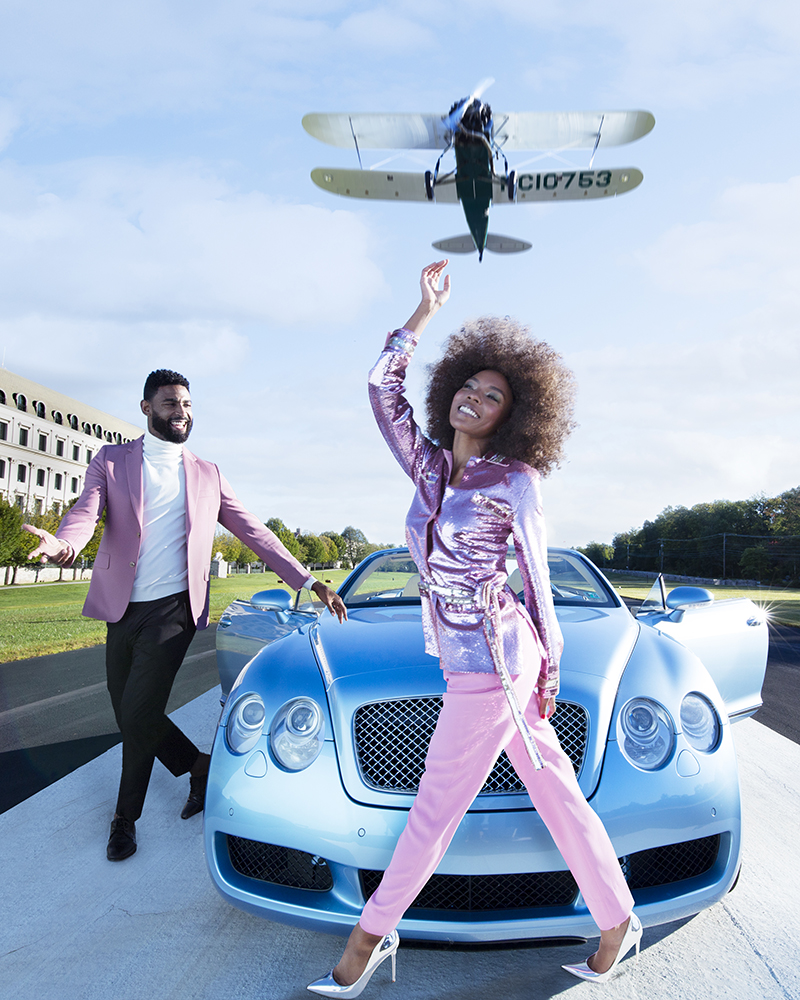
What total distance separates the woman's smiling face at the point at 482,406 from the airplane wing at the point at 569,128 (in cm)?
1938

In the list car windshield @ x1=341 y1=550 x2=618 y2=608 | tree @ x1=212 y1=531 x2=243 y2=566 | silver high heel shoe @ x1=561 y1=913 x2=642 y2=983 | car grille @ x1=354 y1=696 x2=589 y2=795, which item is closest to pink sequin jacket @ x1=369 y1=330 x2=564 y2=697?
car grille @ x1=354 y1=696 x2=589 y2=795

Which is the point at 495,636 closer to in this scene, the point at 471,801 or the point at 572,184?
the point at 471,801

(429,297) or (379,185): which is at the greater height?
(379,185)

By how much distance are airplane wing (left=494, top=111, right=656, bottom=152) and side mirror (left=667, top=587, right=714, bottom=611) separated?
61.0 feet

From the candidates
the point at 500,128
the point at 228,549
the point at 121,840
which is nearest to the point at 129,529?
the point at 121,840

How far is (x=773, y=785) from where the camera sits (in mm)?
3895

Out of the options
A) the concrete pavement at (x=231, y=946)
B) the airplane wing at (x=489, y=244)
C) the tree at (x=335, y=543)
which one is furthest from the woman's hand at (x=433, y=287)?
the tree at (x=335, y=543)

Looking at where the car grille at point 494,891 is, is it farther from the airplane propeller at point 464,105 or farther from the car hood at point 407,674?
the airplane propeller at point 464,105

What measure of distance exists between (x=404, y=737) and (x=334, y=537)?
120192 mm

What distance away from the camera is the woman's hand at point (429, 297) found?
84.2 inches

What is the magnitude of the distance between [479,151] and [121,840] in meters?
17.8

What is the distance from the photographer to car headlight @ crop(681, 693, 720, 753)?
222 centimetres

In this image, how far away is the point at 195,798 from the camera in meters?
3.52

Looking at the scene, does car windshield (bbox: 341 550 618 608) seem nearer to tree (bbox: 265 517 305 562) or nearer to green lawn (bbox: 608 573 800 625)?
green lawn (bbox: 608 573 800 625)
